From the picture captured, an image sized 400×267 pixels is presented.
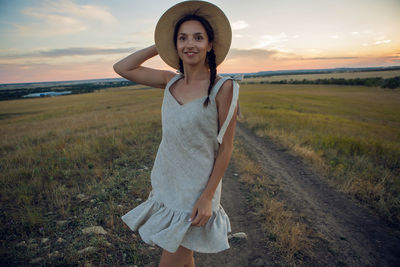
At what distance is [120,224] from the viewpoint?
328 cm

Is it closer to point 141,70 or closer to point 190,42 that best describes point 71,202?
point 141,70

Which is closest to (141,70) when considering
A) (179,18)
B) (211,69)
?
(179,18)

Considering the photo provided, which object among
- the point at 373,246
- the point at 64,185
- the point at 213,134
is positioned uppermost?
the point at 213,134

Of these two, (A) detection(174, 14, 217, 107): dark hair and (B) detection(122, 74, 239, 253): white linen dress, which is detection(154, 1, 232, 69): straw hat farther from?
(B) detection(122, 74, 239, 253): white linen dress

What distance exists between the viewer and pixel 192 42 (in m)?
1.54

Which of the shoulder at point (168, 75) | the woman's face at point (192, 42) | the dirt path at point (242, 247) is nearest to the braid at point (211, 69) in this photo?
the woman's face at point (192, 42)

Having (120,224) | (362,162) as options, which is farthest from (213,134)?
(362,162)

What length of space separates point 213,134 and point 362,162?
274 inches

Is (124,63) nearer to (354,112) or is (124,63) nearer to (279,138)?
(279,138)

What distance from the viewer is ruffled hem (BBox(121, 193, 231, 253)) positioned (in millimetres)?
1525

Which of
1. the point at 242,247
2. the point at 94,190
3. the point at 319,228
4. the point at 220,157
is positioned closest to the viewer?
the point at 220,157

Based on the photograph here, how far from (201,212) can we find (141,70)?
1.39m

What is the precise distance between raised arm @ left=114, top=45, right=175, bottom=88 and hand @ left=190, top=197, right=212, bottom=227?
116 centimetres

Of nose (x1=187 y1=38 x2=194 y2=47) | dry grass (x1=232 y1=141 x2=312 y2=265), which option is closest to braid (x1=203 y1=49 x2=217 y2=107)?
nose (x1=187 y1=38 x2=194 y2=47)
